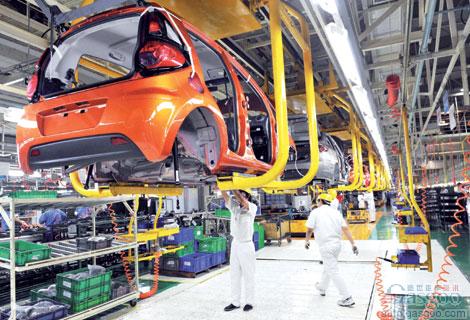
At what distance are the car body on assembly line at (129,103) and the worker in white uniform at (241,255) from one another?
2750mm

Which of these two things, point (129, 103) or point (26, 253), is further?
point (26, 253)

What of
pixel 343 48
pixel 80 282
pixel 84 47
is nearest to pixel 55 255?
pixel 80 282

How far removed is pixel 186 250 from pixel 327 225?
4.11 meters

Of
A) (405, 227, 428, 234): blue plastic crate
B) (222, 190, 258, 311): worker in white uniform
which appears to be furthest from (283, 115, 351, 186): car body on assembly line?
(405, 227, 428, 234): blue plastic crate

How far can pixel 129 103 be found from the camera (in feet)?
6.59

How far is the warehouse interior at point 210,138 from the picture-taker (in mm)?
2195

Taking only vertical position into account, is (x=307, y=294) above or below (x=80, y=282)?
below

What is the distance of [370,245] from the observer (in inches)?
448

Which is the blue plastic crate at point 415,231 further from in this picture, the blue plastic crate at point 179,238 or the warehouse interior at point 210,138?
the blue plastic crate at point 179,238

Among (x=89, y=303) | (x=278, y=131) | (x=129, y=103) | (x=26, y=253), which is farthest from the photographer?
(x=89, y=303)

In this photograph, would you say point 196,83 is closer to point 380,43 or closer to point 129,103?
point 129,103

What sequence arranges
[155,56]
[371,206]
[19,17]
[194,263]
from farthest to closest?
[371,206] → [194,263] → [19,17] → [155,56]

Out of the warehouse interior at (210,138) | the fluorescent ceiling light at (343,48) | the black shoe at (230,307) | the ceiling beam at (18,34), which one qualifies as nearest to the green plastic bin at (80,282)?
the warehouse interior at (210,138)

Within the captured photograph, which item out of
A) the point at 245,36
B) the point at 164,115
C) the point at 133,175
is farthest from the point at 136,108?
the point at 245,36
